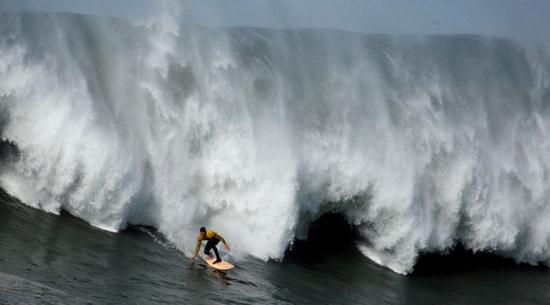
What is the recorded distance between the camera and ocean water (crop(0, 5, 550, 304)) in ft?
40.1

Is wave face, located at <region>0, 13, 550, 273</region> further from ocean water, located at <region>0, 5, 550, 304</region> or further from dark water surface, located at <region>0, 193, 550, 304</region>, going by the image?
dark water surface, located at <region>0, 193, 550, 304</region>

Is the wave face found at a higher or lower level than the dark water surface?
higher

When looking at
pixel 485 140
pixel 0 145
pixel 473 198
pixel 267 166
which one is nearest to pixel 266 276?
pixel 267 166

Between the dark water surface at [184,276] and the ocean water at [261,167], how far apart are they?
6 centimetres

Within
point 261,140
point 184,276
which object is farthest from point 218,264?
point 261,140

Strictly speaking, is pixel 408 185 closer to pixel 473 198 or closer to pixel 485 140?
pixel 473 198

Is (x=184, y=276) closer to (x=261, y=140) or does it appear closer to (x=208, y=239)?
(x=208, y=239)

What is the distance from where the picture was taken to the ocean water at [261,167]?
12.2 meters

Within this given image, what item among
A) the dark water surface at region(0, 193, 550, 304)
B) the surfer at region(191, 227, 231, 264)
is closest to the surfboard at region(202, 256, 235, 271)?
the surfer at region(191, 227, 231, 264)

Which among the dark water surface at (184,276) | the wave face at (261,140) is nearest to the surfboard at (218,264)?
the dark water surface at (184,276)

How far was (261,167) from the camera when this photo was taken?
573 inches

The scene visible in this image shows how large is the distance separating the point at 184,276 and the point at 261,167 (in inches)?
182

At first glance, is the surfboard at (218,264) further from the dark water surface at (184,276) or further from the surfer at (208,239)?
the dark water surface at (184,276)

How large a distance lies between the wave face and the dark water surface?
0.69 m
